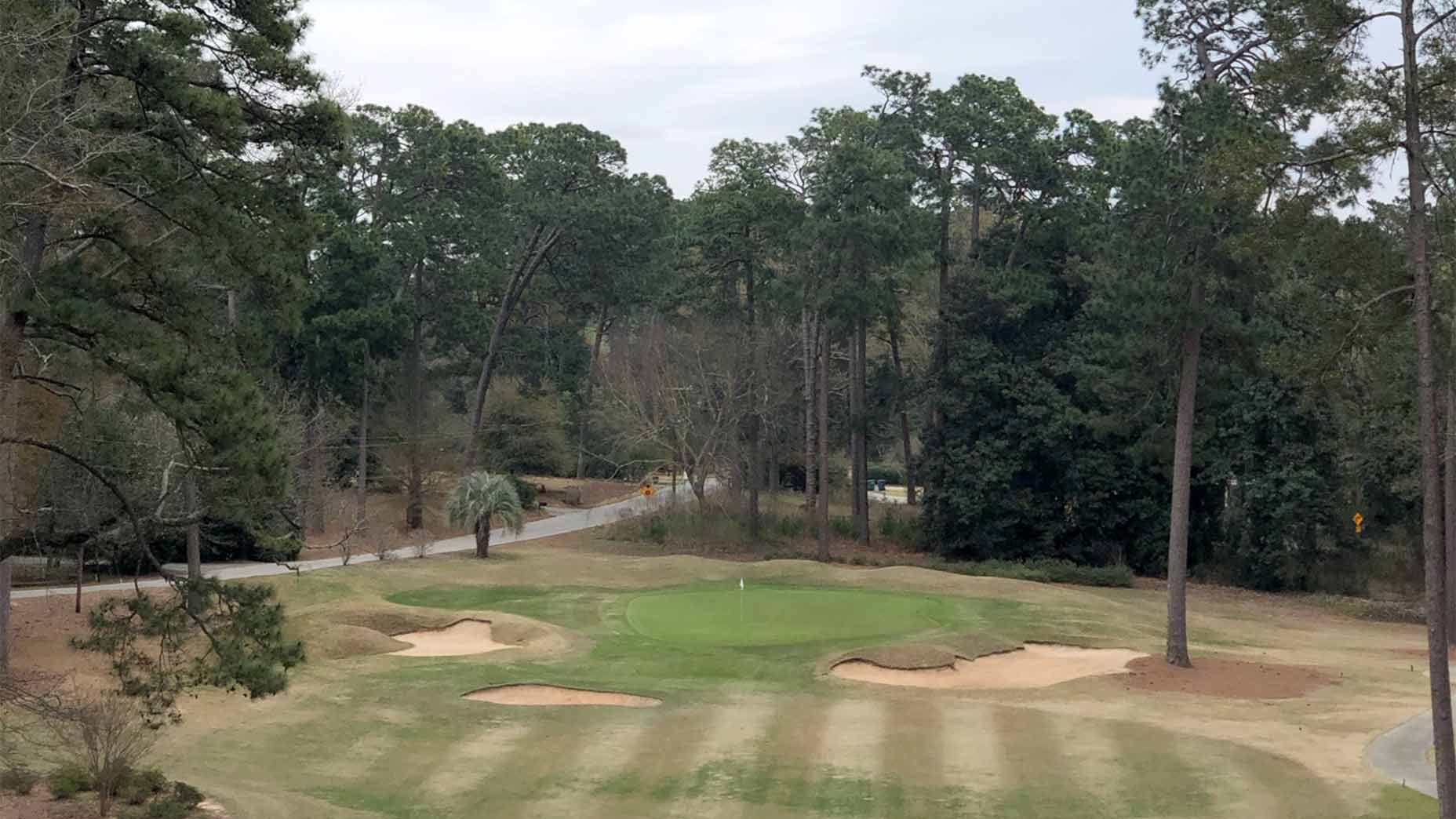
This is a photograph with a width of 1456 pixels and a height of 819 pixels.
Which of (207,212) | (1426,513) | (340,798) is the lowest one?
(340,798)

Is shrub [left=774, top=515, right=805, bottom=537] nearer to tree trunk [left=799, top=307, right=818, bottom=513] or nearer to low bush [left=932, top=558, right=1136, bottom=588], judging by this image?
tree trunk [left=799, top=307, right=818, bottom=513]

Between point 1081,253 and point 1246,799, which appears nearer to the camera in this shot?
point 1246,799

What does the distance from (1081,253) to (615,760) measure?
3293 centimetres

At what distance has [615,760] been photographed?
18062 millimetres

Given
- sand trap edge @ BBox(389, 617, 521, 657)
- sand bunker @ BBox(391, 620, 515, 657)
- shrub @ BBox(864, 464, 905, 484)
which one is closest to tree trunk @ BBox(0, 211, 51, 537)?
sand trap edge @ BBox(389, 617, 521, 657)

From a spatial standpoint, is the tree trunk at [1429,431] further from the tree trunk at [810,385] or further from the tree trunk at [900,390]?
the tree trunk at [810,385]

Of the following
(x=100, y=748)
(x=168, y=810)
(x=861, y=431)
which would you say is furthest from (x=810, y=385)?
(x=168, y=810)

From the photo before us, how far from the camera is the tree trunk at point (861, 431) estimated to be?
45.6 m

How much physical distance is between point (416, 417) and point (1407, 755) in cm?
4098

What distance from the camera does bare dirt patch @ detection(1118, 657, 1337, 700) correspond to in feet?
74.8

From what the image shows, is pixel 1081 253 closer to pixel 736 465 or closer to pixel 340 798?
pixel 736 465

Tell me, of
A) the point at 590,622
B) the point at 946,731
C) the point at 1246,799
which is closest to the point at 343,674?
the point at 590,622

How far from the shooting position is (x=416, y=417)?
5156cm

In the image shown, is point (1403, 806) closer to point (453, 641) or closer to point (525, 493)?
point (453, 641)
